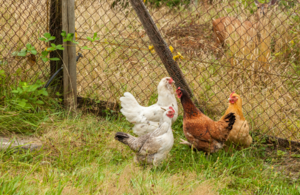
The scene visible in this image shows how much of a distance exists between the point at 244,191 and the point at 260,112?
1370 millimetres

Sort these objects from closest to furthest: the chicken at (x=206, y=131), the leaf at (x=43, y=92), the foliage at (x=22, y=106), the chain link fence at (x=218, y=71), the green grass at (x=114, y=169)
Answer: the green grass at (x=114, y=169) < the chicken at (x=206, y=131) < the foliage at (x=22, y=106) < the leaf at (x=43, y=92) < the chain link fence at (x=218, y=71)

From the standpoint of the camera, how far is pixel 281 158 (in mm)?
2984

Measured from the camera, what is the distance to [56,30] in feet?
10.7

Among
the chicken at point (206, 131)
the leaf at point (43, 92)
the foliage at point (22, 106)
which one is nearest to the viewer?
the chicken at point (206, 131)

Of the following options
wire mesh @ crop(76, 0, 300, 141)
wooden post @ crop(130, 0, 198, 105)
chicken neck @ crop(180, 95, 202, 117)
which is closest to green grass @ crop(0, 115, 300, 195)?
chicken neck @ crop(180, 95, 202, 117)

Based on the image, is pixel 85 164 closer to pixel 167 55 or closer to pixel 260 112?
pixel 167 55

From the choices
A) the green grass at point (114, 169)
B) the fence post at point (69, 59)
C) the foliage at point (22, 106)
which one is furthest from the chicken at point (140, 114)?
the foliage at point (22, 106)

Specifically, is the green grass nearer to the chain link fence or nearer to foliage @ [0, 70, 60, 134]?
foliage @ [0, 70, 60, 134]

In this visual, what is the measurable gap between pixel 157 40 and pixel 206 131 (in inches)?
44.1

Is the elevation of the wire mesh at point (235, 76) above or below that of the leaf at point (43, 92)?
below

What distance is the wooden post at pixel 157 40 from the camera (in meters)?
3.02

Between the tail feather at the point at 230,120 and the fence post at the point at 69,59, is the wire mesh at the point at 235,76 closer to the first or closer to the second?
the fence post at the point at 69,59

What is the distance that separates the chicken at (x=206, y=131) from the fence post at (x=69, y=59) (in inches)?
55.4

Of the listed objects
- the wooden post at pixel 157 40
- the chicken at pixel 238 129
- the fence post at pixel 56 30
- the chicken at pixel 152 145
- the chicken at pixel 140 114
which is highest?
the fence post at pixel 56 30
